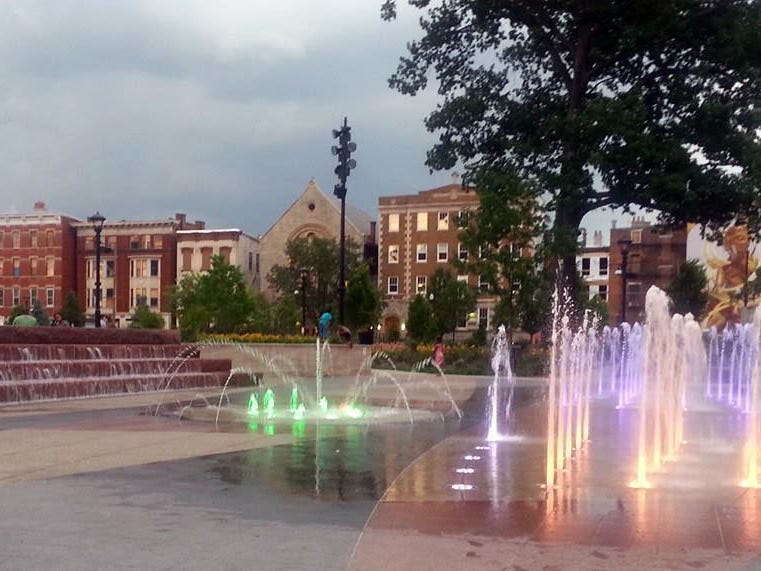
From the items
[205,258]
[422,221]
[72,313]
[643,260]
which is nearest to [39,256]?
[205,258]

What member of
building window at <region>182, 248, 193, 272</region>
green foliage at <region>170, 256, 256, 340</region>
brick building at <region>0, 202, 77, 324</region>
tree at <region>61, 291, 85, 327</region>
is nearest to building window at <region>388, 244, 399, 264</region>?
building window at <region>182, 248, 193, 272</region>

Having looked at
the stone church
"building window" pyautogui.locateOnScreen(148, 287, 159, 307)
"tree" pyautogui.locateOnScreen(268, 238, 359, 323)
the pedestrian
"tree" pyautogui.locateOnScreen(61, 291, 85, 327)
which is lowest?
the pedestrian

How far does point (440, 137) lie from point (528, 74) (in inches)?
141

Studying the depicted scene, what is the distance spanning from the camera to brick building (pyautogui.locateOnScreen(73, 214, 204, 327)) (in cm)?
7894

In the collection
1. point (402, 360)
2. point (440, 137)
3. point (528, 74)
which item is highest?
point (528, 74)

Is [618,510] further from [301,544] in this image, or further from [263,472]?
[263,472]

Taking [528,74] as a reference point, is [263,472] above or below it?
below

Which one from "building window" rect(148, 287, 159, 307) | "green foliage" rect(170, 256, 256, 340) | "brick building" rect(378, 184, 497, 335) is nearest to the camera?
"green foliage" rect(170, 256, 256, 340)

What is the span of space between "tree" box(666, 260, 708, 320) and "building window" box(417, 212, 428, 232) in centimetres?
2060

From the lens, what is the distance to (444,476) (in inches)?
333

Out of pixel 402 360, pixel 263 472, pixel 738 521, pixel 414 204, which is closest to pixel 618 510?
pixel 738 521

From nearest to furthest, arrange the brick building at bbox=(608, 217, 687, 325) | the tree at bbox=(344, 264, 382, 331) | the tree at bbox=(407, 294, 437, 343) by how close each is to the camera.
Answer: the tree at bbox=(344, 264, 382, 331), the tree at bbox=(407, 294, 437, 343), the brick building at bbox=(608, 217, 687, 325)

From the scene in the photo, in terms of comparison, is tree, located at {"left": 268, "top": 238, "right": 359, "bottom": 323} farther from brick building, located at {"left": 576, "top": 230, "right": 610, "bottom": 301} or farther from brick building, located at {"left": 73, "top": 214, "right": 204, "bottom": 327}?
brick building, located at {"left": 576, "top": 230, "right": 610, "bottom": 301}

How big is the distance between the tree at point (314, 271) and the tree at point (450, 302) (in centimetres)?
1039
